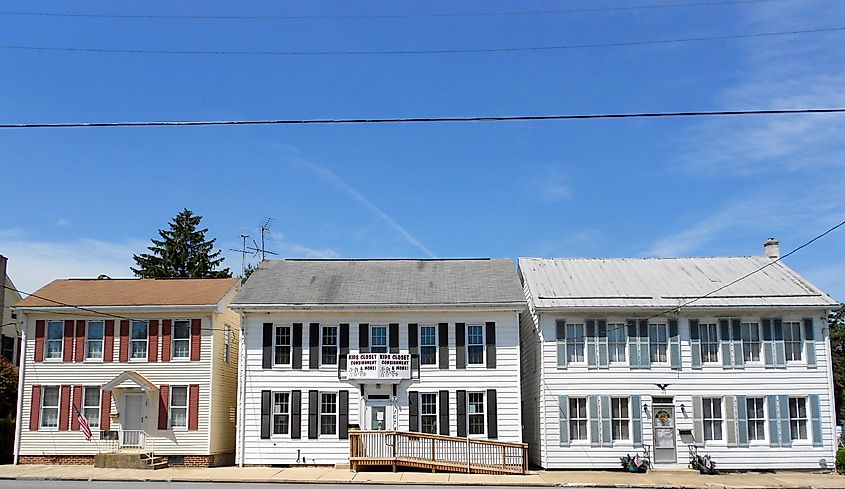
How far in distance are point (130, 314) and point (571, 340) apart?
15852 millimetres

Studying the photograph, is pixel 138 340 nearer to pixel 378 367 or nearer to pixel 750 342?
pixel 378 367

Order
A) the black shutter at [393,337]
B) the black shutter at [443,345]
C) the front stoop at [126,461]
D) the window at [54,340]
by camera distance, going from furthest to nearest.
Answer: the window at [54,340]
the black shutter at [393,337]
the black shutter at [443,345]
the front stoop at [126,461]

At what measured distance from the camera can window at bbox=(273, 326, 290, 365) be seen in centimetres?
2967

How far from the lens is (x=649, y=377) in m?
29.0

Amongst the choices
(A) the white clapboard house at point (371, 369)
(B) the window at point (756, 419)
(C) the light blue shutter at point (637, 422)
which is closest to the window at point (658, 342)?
(C) the light blue shutter at point (637, 422)

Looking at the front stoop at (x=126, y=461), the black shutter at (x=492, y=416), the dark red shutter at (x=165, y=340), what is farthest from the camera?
the dark red shutter at (x=165, y=340)

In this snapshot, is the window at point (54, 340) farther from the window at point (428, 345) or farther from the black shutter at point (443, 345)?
the black shutter at point (443, 345)

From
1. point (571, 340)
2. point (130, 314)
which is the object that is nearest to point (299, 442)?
point (130, 314)

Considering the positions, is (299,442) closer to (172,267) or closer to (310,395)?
(310,395)

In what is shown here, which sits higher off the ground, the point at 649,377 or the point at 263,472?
the point at 649,377

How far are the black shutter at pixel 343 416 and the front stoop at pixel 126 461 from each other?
630 cm

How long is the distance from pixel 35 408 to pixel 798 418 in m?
26.9

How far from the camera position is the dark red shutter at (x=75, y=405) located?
29750mm

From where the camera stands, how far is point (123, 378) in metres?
29.3
